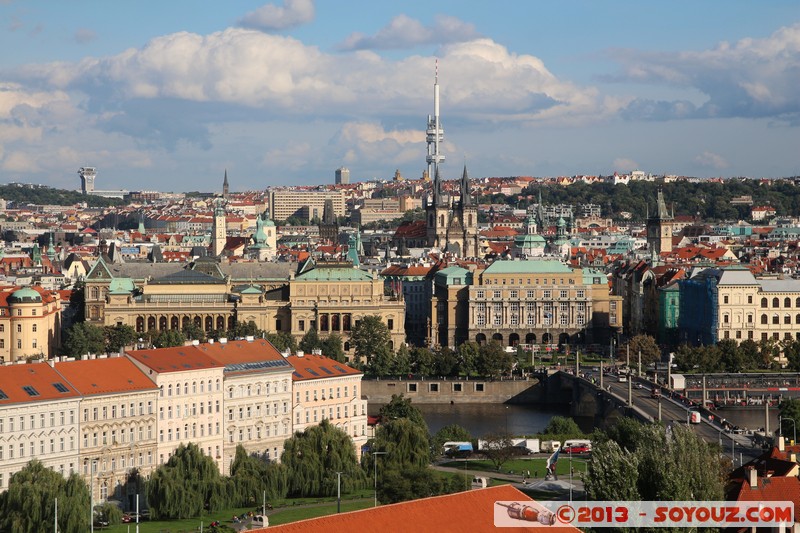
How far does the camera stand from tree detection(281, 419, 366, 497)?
63.1m

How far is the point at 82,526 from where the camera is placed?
2126 inches

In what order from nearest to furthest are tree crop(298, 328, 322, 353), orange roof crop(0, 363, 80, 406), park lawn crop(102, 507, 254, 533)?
park lawn crop(102, 507, 254, 533)
orange roof crop(0, 363, 80, 406)
tree crop(298, 328, 322, 353)

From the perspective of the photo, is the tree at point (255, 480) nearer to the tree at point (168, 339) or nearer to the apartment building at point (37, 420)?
the apartment building at point (37, 420)

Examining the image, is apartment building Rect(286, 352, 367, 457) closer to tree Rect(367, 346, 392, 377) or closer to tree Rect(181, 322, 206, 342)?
tree Rect(367, 346, 392, 377)

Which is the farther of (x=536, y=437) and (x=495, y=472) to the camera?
(x=536, y=437)

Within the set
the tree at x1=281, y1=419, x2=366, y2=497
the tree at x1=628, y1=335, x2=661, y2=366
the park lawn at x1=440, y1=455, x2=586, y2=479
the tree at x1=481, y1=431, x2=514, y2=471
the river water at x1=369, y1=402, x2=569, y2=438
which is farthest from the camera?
the tree at x1=628, y1=335, x2=661, y2=366

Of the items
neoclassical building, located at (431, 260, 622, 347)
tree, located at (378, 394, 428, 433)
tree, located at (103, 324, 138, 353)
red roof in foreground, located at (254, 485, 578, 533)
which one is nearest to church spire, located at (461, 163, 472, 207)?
neoclassical building, located at (431, 260, 622, 347)

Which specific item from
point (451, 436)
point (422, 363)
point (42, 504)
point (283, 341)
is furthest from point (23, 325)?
point (42, 504)

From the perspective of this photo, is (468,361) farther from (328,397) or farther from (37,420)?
(37,420)

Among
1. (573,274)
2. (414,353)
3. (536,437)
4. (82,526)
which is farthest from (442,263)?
(82,526)

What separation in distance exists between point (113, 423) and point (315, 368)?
13.2 meters

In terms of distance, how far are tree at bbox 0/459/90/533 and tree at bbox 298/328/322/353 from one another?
50.7 m

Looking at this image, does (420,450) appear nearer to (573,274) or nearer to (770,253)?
(573,274)

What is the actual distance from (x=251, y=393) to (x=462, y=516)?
3160cm
